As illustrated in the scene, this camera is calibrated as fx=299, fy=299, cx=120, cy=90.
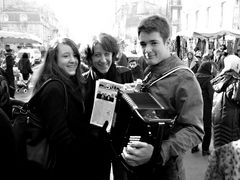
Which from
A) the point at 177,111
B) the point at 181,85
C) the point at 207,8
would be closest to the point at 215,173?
the point at 177,111

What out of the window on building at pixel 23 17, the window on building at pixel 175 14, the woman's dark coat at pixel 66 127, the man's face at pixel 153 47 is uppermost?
the window on building at pixel 23 17

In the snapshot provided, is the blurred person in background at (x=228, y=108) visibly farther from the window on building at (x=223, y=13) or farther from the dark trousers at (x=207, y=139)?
the window on building at (x=223, y=13)

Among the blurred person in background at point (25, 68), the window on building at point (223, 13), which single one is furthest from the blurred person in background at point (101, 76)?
the window on building at point (223, 13)

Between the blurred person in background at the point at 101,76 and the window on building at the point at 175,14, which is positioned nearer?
the blurred person in background at the point at 101,76

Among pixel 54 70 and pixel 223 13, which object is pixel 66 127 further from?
pixel 223 13

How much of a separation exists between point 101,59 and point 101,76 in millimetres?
182

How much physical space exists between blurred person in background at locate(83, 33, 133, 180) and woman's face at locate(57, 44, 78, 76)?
298mm

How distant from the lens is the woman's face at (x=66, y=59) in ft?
8.26

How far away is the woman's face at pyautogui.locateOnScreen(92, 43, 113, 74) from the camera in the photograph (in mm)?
2863

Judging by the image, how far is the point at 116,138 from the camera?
1803 mm

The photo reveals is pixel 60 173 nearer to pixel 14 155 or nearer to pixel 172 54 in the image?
pixel 14 155

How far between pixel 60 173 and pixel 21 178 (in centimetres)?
37

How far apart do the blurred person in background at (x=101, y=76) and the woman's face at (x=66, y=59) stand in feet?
0.98

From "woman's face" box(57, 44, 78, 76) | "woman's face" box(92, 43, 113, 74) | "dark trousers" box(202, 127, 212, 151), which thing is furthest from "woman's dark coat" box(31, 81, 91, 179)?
"dark trousers" box(202, 127, 212, 151)
